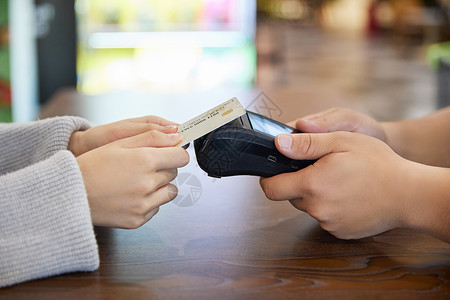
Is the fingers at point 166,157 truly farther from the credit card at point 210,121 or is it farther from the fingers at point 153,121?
the fingers at point 153,121

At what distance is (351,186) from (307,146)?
6cm

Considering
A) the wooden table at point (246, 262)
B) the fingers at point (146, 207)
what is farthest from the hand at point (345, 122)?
the fingers at point (146, 207)

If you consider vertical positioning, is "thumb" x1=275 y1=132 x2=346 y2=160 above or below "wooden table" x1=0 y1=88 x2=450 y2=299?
above

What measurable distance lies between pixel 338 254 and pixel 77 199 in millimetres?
262

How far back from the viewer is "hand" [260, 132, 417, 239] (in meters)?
0.56

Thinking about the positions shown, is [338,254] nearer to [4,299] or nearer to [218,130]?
[218,130]

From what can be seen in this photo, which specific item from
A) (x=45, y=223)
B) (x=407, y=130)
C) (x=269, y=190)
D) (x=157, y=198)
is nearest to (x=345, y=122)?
(x=407, y=130)

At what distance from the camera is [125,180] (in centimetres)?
55

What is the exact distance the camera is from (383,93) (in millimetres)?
4012

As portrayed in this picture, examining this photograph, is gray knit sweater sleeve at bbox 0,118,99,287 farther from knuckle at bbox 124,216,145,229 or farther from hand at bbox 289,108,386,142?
hand at bbox 289,108,386,142

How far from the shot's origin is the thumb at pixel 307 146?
58 cm

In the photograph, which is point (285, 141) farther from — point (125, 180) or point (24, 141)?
point (24, 141)

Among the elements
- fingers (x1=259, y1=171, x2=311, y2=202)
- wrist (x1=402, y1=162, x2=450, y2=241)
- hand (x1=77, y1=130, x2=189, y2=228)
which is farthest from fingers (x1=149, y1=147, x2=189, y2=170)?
wrist (x1=402, y1=162, x2=450, y2=241)

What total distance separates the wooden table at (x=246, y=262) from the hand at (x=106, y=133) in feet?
0.31
